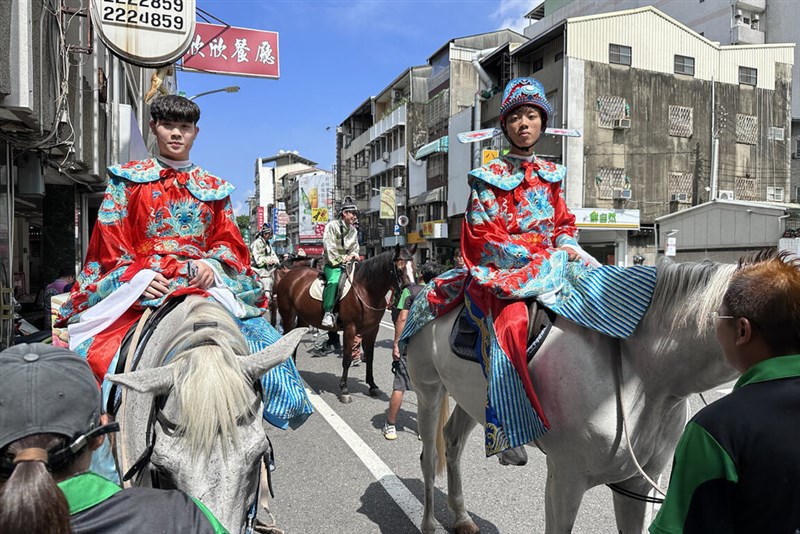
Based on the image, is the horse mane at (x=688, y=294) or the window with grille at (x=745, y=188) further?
the window with grille at (x=745, y=188)

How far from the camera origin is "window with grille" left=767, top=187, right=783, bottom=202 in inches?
1110

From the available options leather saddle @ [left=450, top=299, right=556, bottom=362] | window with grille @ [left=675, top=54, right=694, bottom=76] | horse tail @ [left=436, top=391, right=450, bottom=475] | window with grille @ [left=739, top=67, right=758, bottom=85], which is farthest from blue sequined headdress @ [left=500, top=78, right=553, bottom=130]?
window with grille @ [left=739, top=67, right=758, bottom=85]

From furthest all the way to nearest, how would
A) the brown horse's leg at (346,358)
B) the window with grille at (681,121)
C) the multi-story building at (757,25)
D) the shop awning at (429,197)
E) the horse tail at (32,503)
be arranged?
the shop awning at (429,197) → the multi-story building at (757,25) → the window with grille at (681,121) → the brown horse's leg at (346,358) → the horse tail at (32,503)

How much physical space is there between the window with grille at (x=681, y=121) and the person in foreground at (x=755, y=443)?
29.1 meters

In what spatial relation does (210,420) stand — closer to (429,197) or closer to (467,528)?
(467,528)

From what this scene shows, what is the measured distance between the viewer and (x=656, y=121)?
25.9 m

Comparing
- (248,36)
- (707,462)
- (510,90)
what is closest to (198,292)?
(510,90)

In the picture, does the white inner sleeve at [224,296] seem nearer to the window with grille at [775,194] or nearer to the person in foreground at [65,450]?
the person in foreground at [65,450]

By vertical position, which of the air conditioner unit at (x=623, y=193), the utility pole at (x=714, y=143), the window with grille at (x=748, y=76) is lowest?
the air conditioner unit at (x=623, y=193)

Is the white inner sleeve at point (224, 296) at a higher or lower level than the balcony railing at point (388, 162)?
lower

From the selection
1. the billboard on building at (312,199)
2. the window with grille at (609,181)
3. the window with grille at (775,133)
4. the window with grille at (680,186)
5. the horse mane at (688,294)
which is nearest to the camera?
the horse mane at (688,294)

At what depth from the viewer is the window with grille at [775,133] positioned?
2820 cm

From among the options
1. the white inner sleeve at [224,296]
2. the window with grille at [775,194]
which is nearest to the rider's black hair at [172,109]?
the white inner sleeve at [224,296]

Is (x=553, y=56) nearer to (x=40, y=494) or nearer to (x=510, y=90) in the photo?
(x=510, y=90)
